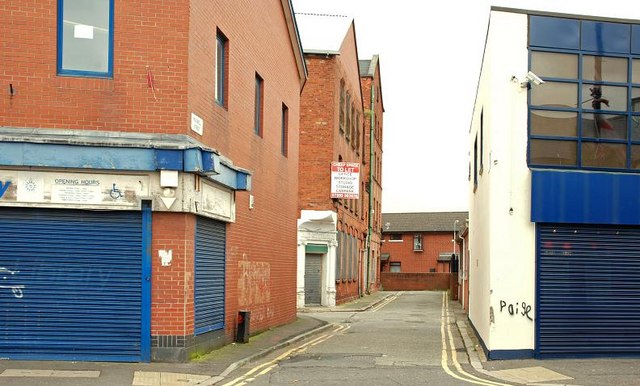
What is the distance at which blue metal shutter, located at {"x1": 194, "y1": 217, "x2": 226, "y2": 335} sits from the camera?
1420 cm

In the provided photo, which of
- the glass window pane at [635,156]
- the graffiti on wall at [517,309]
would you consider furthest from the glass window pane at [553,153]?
the graffiti on wall at [517,309]

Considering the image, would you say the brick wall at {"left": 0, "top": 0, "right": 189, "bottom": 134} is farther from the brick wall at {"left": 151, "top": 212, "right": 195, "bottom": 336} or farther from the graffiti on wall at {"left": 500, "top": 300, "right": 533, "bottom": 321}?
the graffiti on wall at {"left": 500, "top": 300, "right": 533, "bottom": 321}

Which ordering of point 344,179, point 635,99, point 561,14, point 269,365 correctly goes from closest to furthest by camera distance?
point 269,365 < point 561,14 < point 635,99 < point 344,179

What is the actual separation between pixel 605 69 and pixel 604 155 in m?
1.73

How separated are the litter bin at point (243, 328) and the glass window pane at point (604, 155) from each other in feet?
25.6

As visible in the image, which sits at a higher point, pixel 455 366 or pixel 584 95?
pixel 584 95

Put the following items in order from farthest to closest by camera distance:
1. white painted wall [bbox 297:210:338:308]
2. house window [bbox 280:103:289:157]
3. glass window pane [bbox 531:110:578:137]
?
white painted wall [bbox 297:210:338:308], house window [bbox 280:103:289:157], glass window pane [bbox 531:110:578:137]

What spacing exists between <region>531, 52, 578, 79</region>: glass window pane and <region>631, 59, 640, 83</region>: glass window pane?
3.95 ft

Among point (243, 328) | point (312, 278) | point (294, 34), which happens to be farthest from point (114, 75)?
→ point (312, 278)

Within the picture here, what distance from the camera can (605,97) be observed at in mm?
15422

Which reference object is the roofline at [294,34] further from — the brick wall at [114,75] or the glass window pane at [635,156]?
the glass window pane at [635,156]

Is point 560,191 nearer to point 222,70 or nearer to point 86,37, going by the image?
point 222,70

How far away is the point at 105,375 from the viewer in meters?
11.9

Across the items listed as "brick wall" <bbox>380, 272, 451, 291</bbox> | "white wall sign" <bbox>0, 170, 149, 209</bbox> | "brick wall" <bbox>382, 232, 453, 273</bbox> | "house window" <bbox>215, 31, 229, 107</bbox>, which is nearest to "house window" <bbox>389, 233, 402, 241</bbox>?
"brick wall" <bbox>382, 232, 453, 273</bbox>
